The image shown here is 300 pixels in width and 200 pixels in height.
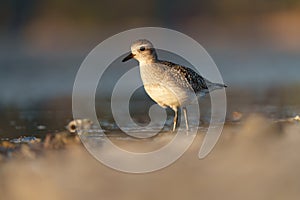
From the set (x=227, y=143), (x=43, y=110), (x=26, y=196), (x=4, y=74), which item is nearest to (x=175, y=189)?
(x=26, y=196)

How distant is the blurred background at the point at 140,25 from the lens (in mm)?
14305

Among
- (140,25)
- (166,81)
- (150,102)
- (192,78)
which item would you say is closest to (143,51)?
(166,81)

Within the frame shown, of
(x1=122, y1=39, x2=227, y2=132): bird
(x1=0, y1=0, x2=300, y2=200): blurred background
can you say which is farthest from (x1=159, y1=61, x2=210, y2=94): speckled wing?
(x1=0, y1=0, x2=300, y2=200): blurred background

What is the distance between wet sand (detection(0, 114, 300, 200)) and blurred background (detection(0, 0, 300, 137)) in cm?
512

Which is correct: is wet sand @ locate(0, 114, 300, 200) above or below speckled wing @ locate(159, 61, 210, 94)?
below

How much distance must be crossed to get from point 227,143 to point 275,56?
11820 millimetres

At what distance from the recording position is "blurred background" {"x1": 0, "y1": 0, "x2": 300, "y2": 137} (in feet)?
46.9

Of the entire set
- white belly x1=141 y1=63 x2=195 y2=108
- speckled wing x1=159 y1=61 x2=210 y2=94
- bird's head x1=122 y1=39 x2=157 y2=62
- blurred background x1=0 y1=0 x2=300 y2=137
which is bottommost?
white belly x1=141 y1=63 x2=195 y2=108

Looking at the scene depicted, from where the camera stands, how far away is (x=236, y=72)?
1691cm

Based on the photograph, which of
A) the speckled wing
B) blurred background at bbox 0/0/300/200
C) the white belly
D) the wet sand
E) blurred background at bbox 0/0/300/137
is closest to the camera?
the wet sand

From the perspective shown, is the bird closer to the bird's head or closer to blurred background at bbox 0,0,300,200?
the bird's head

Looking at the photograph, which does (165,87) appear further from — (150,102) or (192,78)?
(150,102)

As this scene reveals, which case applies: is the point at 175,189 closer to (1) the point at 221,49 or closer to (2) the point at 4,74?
(2) the point at 4,74

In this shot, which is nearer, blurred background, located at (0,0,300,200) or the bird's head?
blurred background, located at (0,0,300,200)
